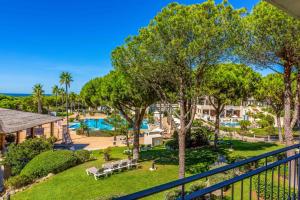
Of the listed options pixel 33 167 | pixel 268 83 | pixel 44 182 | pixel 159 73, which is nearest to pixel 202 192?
pixel 159 73

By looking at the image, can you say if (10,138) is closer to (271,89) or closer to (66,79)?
(66,79)

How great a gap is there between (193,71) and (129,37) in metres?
3.36

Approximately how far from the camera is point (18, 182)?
1259 centimetres

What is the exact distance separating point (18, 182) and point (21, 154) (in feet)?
10.3

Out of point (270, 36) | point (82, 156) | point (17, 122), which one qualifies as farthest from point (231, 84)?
point (17, 122)

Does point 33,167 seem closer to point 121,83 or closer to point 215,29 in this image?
point 121,83

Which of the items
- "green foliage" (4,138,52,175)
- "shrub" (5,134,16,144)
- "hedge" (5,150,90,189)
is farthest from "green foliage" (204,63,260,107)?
"shrub" (5,134,16,144)

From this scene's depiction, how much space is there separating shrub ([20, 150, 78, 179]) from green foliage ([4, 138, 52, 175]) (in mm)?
1235

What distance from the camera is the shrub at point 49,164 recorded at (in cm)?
1352

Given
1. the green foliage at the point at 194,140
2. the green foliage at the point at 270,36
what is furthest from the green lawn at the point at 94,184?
the green foliage at the point at 270,36

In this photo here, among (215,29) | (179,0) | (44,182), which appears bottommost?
(44,182)

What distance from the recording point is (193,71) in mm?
9641

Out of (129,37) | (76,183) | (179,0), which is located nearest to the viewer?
(179,0)

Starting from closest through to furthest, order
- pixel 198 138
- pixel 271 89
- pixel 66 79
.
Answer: pixel 271 89
pixel 198 138
pixel 66 79
